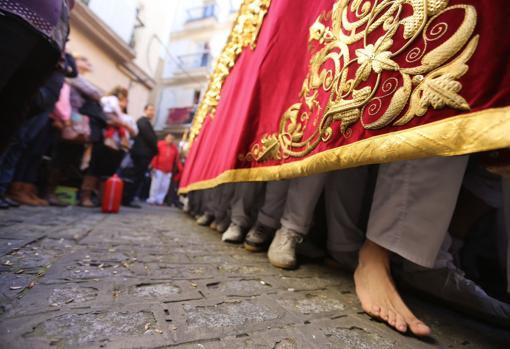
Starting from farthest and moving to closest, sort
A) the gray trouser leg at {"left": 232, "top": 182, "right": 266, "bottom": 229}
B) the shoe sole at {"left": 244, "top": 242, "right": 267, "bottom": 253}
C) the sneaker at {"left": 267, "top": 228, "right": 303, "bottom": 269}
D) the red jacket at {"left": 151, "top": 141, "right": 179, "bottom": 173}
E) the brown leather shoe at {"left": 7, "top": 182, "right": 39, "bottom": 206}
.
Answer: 1. the red jacket at {"left": 151, "top": 141, "right": 179, "bottom": 173}
2. the brown leather shoe at {"left": 7, "top": 182, "right": 39, "bottom": 206}
3. the gray trouser leg at {"left": 232, "top": 182, "right": 266, "bottom": 229}
4. the shoe sole at {"left": 244, "top": 242, "right": 267, "bottom": 253}
5. the sneaker at {"left": 267, "top": 228, "right": 303, "bottom": 269}

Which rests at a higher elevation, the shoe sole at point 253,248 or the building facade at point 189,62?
the building facade at point 189,62

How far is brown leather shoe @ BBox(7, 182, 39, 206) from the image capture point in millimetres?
2314

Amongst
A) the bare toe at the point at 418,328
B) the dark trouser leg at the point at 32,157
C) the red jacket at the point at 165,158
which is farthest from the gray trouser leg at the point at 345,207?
the red jacket at the point at 165,158

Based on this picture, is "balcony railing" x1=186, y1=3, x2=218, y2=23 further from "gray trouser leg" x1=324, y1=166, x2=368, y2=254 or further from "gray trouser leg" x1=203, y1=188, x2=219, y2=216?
"gray trouser leg" x1=324, y1=166, x2=368, y2=254

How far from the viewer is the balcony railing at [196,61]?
1461 centimetres

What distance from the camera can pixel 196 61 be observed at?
14766mm

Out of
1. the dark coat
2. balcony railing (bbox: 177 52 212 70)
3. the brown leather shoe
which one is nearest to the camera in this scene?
the brown leather shoe

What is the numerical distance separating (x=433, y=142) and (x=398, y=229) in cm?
42

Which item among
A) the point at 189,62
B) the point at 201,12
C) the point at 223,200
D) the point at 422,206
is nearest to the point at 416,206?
the point at 422,206

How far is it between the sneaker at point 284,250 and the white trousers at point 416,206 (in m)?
0.36

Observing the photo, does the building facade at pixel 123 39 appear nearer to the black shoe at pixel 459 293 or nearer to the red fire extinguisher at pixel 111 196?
the red fire extinguisher at pixel 111 196

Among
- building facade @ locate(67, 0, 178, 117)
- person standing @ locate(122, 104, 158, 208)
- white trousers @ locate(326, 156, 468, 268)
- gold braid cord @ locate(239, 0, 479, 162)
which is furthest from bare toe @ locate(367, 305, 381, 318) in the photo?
building facade @ locate(67, 0, 178, 117)

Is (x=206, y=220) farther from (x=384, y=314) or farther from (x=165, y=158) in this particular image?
(x=165, y=158)

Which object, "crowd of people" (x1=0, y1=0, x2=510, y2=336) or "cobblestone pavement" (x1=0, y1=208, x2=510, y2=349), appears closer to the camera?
"cobblestone pavement" (x1=0, y1=208, x2=510, y2=349)
